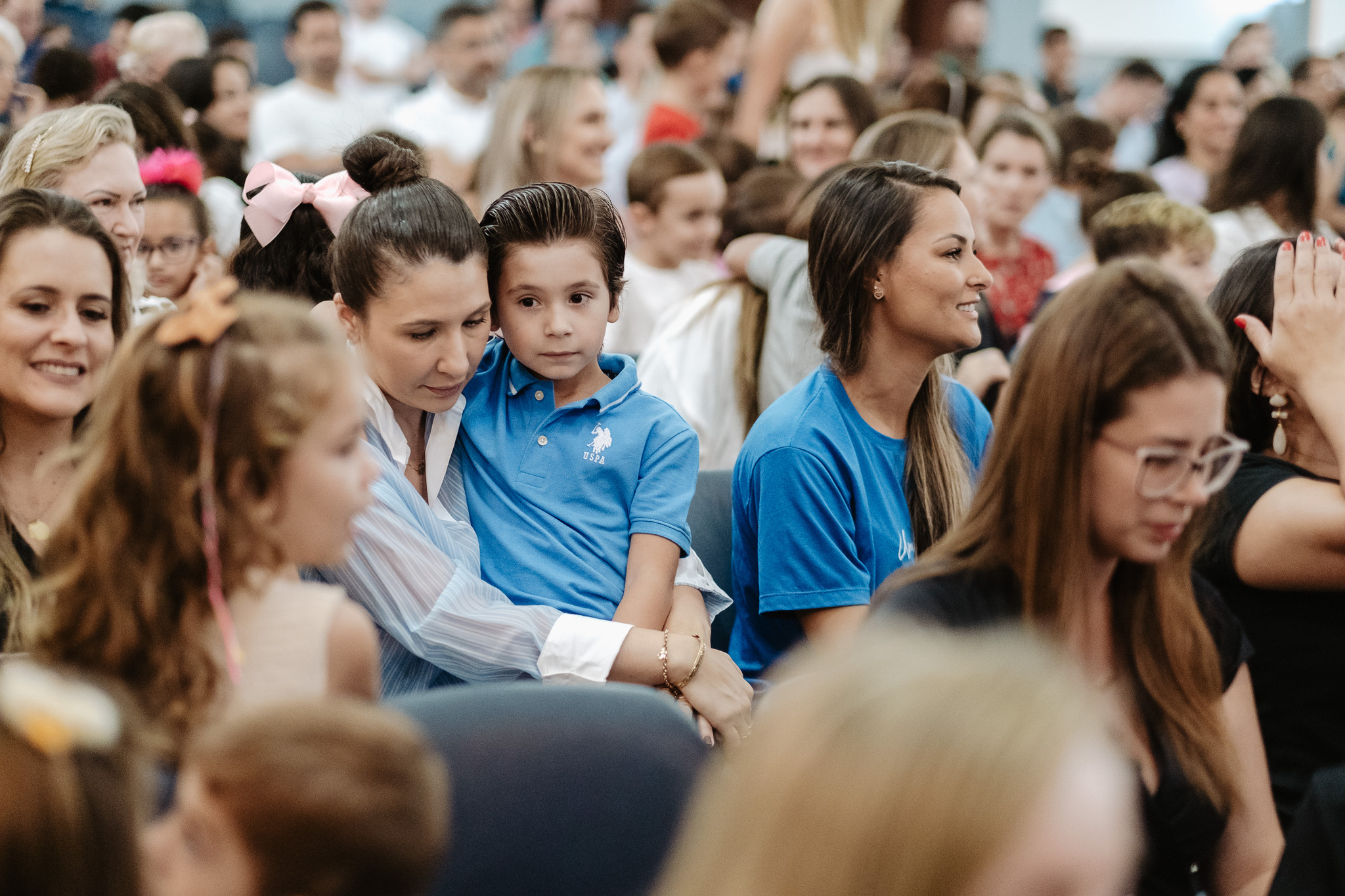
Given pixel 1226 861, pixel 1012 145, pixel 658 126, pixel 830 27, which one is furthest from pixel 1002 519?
pixel 830 27

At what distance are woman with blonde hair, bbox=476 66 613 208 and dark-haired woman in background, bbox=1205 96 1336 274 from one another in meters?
2.00

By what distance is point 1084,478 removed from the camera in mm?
1344

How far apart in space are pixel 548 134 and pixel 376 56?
422 cm

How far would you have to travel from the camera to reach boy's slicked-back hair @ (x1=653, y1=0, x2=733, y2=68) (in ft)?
15.0

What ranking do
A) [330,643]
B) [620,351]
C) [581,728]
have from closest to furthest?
1. [581,728]
2. [330,643]
3. [620,351]

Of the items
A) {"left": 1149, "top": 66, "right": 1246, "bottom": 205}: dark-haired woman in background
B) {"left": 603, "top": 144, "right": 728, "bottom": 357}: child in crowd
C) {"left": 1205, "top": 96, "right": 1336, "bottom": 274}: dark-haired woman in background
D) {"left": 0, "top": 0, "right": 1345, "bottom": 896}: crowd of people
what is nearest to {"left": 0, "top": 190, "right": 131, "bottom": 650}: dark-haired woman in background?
{"left": 0, "top": 0, "right": 1345, "bottom": 896}: crowd of people

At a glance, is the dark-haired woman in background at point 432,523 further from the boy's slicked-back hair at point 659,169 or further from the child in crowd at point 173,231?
the boy's slicked-back hair at point 659,169

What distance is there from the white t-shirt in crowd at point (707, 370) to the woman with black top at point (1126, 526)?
5.05 feet

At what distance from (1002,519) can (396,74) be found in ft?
23.2

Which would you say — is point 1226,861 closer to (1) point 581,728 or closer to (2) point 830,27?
(1) point 581,728

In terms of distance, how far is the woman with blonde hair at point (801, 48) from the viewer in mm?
4961

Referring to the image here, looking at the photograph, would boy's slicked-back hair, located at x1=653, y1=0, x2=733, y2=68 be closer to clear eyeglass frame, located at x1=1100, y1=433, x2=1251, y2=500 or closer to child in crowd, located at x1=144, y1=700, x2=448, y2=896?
clear eyeglass frame, located at x1=1100, y1=433, x2=1251, y2=500

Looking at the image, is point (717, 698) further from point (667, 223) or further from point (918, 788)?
point (667, 223)

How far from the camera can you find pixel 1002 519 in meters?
1.38
